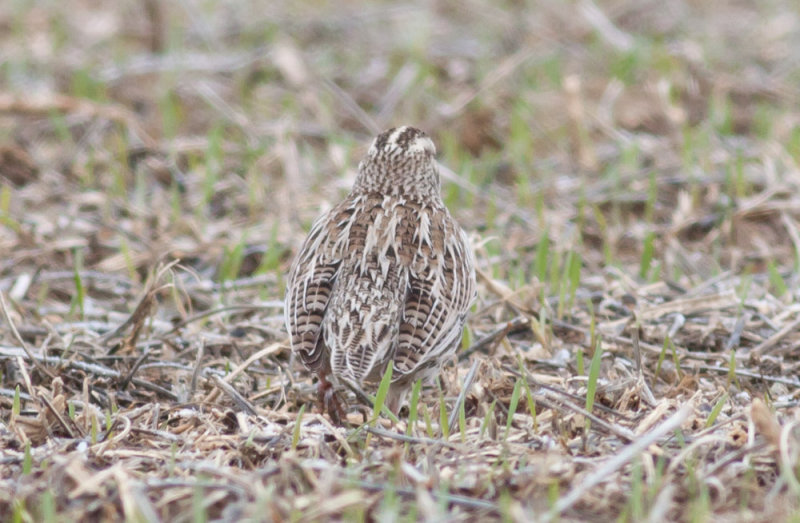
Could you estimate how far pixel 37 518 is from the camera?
13.3ft

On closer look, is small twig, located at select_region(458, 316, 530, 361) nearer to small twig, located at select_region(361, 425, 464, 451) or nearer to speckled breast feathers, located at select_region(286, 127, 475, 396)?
speckled breast feathers, located at select_region(286, 127, 475, 396)

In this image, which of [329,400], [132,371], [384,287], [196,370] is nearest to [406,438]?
[329,400]

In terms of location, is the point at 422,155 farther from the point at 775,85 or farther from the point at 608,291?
the point at 775,85

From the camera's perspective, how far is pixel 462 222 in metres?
8.47

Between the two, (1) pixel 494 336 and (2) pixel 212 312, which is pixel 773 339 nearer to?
(1) pixel 494 336

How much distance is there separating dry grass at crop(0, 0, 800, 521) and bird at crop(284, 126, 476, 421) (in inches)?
9.3

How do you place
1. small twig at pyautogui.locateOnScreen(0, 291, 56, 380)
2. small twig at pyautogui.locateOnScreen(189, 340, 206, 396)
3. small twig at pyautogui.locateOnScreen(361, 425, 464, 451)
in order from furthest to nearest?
small twig at pyautogui.locateOnScreen(189, 340, 206, 396), small twig at pyautogui.locateOnScreen(0, 291, 56, 380), small twig at pyautogui.locateOnScreen(361, 425, 464, 451)

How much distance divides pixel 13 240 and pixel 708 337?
4.12 meters

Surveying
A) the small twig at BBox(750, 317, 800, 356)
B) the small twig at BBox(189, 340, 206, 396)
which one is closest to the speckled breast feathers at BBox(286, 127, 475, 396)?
the small twig at BBox(189, 340, 206, 396)

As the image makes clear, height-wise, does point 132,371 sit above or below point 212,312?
below

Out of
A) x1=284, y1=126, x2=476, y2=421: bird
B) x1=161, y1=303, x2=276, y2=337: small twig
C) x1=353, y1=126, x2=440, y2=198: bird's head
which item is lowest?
x1=161, y1=303, x2=276, y2=337: small twig

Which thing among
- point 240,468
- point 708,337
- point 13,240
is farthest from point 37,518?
point 13,240

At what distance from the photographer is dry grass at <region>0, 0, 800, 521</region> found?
4215 millimetres

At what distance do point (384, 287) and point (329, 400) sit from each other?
0.51 m
